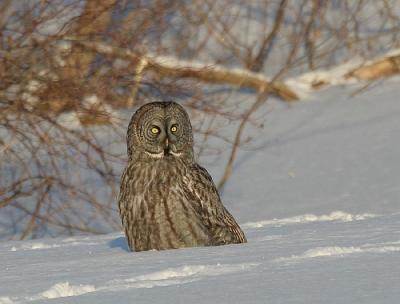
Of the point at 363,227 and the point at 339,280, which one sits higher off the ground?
the point at 363,227

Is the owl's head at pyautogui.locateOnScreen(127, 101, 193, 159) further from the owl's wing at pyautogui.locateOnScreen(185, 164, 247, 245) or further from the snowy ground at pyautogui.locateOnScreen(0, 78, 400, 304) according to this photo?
the snowy ground at pyautogui.locateOnScreen(0, 78, 400, 304)

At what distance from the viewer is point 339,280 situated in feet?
12.1

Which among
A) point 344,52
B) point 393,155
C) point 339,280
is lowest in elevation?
point 339,280

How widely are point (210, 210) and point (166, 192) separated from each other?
265mm

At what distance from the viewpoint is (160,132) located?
19.2 ft

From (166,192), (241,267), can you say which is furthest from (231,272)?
(166,192)

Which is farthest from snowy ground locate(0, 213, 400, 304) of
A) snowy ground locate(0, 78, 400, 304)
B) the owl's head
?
the owl's head

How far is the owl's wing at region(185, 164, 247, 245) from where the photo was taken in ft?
18.4

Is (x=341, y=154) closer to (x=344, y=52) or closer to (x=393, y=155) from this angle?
(x=393, y=155)

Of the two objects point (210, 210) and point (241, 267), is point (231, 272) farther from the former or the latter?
point (210, 210)

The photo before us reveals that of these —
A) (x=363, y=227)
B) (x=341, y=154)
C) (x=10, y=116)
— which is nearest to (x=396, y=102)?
(x=341, y=154)

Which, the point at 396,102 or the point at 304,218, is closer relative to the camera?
the point at 304,218

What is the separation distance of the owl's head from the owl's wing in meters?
0.18

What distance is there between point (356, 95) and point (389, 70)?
0.62 meters
